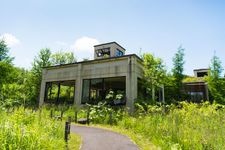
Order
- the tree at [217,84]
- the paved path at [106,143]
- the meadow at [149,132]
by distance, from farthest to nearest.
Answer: the tree at [217,84] → the paved path at [106,143] → the meadow at [149,132]

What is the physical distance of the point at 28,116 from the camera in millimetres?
9125

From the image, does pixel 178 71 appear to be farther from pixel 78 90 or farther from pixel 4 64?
pixel 4 64

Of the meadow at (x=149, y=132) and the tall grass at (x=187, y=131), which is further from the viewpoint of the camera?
the tall grass at (x=187, y=131)

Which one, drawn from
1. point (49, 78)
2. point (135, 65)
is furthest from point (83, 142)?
point (49, 78)

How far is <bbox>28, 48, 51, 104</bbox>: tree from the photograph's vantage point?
3234 centimetres

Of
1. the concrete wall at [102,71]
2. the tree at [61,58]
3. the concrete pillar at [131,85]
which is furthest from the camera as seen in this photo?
the tree at [61,58]

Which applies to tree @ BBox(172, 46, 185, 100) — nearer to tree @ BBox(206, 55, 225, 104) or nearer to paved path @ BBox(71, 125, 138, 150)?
tree @ BBox(206, 55, 225, 104)

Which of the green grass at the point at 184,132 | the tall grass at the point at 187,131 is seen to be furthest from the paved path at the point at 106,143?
the tall grass at the point at 187,131

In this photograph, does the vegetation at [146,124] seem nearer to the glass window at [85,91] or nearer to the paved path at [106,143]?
the paved path at [106,143]

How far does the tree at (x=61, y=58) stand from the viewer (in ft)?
143

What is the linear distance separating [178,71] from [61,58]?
25097mm

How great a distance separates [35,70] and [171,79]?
2190cm

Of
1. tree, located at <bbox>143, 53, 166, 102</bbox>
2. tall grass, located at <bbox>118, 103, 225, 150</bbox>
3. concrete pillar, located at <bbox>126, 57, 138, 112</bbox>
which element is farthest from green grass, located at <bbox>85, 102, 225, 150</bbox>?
tree, located at <bbox>143, 53, 166, 102</bbox>

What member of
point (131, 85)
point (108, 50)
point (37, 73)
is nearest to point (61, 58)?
point (37, 73)
